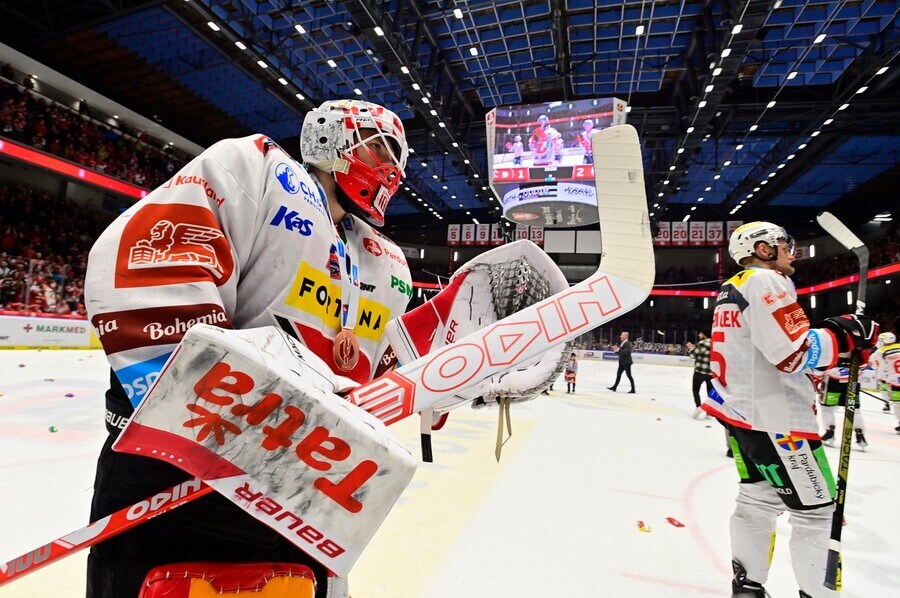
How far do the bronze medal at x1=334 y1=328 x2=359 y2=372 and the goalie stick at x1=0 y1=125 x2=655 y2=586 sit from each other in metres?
0.23

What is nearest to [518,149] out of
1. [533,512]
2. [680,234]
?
[533,512]

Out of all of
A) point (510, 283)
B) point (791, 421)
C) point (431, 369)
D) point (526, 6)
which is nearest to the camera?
point (431, 369)

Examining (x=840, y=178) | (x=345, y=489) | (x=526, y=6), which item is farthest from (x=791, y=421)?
(x=840, y=178)

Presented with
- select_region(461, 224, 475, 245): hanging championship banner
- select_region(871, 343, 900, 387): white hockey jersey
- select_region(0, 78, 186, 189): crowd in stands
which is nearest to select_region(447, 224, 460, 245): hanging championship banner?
select_region(461, 224, 475, 245): hanging championship banner

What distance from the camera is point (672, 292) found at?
2581 cm

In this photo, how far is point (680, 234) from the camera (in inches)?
952

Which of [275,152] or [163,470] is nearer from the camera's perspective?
[163,470]

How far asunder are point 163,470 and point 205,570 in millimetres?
165

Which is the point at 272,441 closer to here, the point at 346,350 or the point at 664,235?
the point at 346,350

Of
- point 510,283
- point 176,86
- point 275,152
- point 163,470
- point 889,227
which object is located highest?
point 176,86

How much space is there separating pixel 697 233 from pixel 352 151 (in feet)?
85.2

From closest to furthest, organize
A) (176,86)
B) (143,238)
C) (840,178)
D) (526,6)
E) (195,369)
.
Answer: (195,369), (143,238), (526,6), (176,86), (840,178)

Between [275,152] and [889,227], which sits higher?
[889,227]

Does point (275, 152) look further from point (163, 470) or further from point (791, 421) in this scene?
point (791, 421)
